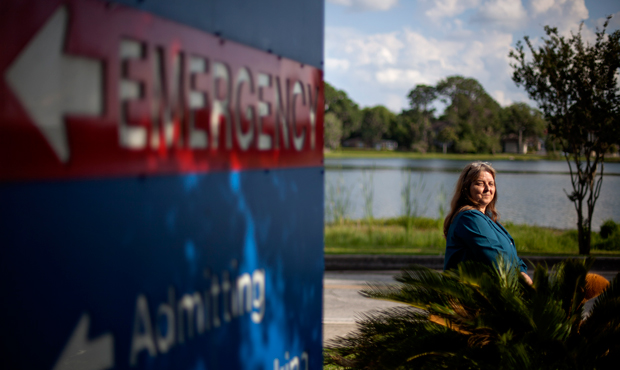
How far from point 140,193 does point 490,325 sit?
227cm

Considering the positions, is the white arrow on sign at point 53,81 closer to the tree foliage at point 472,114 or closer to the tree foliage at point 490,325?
the tree foliage at point 490,325

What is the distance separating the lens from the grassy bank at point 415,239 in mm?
11148

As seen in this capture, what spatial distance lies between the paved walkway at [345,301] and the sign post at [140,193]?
341 cm

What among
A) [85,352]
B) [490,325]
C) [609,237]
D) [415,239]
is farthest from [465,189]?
[609,237]

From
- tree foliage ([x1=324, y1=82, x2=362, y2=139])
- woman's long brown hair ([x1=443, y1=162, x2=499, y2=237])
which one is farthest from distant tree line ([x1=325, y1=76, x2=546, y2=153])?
woman's long brown hair ([x1=443, y1=162, x2=499, y2=237])

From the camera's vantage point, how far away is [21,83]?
1243 mm

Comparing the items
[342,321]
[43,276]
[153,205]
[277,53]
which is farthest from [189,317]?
[342,321]

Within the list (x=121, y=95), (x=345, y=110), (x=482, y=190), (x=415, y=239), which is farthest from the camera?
(x=345, y=110)

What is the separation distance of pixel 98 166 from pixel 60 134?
128 millimetres

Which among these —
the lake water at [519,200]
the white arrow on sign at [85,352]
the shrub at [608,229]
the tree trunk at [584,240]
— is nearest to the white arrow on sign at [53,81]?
the white arrow on sign at [85,352]

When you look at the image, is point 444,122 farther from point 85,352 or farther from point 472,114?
point 85,352

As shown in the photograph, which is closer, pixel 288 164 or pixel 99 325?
pixel 99 325

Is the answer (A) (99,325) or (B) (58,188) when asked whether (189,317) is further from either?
(B) (58,188)

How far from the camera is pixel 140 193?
155 cm
